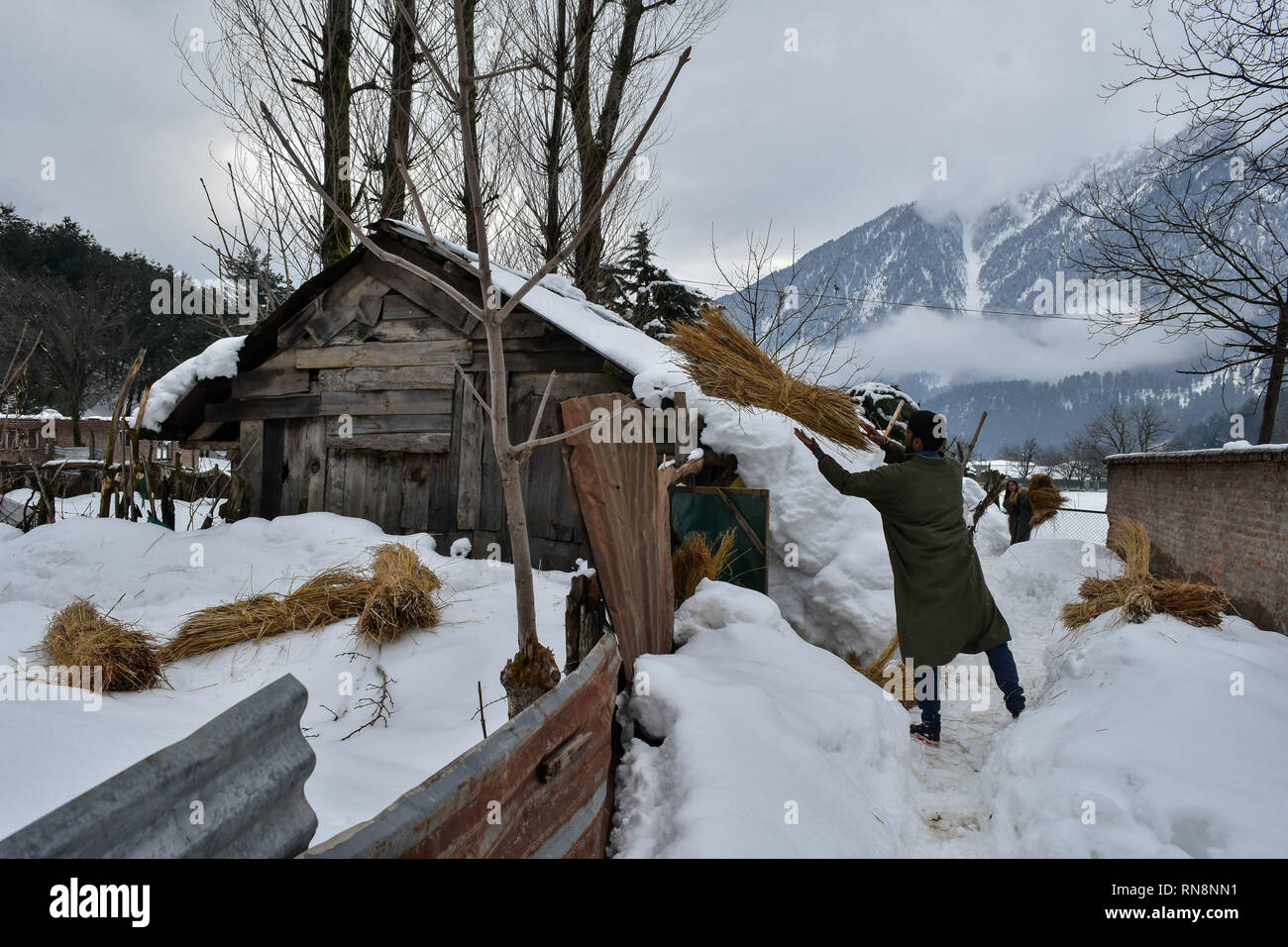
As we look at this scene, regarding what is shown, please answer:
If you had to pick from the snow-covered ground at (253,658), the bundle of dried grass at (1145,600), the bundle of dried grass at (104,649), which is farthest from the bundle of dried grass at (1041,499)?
the bundle of dried grass at (104,649)

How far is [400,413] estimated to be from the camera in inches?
323

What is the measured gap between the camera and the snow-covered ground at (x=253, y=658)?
246cm

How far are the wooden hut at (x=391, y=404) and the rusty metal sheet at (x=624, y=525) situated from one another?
3.99 metres

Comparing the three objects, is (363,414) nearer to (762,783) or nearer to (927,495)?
(927,495)

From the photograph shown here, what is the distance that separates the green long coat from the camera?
4383mm

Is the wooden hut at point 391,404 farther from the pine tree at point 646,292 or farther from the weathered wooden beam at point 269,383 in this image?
the pine tree at point 646,292

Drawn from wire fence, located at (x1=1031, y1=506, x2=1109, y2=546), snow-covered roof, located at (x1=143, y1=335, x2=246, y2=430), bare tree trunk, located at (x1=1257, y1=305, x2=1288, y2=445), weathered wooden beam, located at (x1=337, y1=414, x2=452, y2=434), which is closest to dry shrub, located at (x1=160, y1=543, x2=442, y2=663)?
weathered wooden beam, located at (x1=337, y1=414, x2=452, y2=434)

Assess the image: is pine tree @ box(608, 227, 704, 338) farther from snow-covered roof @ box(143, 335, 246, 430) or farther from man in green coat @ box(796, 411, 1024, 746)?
man in green coat @ box(796, 411, 1024, 746)

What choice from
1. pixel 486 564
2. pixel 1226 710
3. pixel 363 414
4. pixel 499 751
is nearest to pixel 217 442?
pixel 363 414

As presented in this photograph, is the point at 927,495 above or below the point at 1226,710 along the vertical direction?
above

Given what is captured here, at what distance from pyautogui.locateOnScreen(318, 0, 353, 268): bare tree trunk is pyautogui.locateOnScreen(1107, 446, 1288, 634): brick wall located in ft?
38.2
